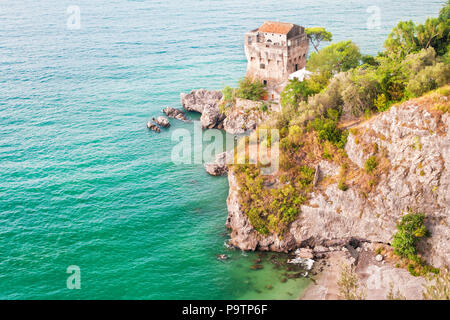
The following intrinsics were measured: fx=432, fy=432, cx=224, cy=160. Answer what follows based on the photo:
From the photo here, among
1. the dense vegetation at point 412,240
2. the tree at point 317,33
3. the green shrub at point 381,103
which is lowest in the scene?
the dense vegetation at point 412,240

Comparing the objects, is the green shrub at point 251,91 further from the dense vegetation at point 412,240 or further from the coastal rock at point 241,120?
the dense vegetation at point 412,240

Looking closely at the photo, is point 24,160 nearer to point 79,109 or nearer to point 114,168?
point 114,168

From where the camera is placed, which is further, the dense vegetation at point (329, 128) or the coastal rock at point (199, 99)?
the coastal rock at point (199, 99)

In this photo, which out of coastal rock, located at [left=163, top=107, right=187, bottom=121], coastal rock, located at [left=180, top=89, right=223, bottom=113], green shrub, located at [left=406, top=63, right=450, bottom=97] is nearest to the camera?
green shrub, located at [left=406, top=63, right=450, bottom=97]

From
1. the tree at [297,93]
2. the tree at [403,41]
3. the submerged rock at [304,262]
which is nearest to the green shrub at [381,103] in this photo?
the tree at [403,41]

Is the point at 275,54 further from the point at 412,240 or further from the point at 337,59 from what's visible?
the point at 412,240

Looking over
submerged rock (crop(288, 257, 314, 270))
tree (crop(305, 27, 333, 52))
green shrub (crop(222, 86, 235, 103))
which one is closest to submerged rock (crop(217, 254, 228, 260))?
submerged rock (crop(288, 257, 314, 270))

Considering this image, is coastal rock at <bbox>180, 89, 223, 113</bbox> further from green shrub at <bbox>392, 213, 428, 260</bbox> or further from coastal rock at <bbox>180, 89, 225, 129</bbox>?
green shrub at <bbox>392, 213, 428, 260</bbox>
